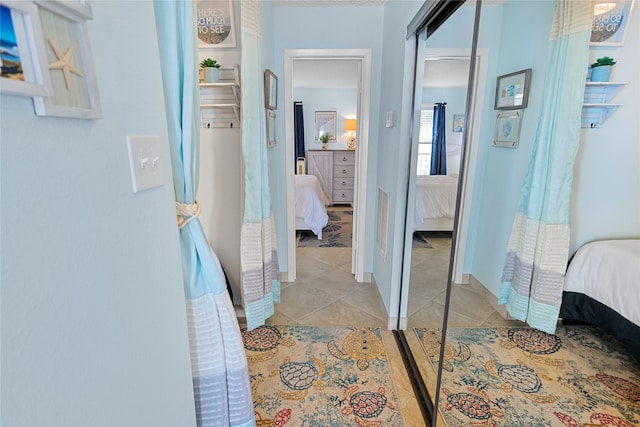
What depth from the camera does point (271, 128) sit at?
A: 2.38m

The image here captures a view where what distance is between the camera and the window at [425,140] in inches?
65.3

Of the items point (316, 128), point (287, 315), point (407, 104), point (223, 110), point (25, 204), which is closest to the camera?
point (25, 204)

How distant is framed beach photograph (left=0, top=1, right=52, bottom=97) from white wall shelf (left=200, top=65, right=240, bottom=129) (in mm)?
1618

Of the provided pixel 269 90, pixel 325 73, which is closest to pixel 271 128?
pixel 269 90

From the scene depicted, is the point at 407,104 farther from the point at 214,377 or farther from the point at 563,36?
the point at 214,377

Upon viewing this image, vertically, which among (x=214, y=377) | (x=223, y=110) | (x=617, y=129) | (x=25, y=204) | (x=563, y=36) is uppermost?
(x=563, y=36)

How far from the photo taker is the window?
1.66 m

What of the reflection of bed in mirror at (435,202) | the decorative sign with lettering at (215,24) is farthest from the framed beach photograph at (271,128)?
the reflection of bed in mirror at (435,202)

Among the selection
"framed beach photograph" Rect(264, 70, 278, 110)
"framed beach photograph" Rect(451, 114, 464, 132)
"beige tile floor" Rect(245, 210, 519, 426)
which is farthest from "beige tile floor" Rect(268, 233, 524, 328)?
"framed beach photograph" Rect(264, 70, 278, 110)

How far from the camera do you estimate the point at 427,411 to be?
1.51 metres

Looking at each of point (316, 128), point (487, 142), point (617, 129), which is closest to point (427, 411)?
point (487, 142)

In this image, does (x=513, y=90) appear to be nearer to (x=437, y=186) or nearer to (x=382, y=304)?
(x=437, y=186)

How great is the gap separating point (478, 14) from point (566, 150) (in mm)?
723

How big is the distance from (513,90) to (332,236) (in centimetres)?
320
